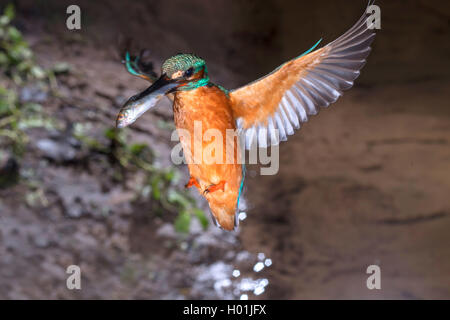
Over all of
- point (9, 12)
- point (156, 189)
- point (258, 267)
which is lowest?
point (258, 267)

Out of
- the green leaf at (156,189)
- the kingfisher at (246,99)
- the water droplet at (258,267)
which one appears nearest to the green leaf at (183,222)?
the green leaf at (156,189)

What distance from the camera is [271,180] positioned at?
1.71 meters

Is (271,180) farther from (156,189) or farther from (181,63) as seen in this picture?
(181,63)

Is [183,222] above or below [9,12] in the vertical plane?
below

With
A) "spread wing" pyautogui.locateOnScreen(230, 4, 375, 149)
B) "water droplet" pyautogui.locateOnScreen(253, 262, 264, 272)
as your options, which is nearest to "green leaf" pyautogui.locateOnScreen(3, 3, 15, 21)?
"water droplet" pyautogui.locateOnScreen(253, 262, 264, 272)

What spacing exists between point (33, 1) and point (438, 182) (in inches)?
94.4

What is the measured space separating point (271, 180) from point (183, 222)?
446 mm

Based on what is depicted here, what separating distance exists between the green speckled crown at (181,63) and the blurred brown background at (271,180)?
0.56 metres

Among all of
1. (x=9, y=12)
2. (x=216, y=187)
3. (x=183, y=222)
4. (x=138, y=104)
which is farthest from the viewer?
(x=9, y=12)

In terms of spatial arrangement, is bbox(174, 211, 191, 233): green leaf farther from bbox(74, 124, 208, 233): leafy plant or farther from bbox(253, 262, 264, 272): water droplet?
bbox(253, 262, 264, 272): water droplet

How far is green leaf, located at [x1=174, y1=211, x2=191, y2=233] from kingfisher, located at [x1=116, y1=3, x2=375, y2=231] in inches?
35.3

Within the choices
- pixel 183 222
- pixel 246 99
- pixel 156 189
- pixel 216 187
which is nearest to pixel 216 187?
pixel 216 187

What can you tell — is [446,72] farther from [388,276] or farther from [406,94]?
[388,276]
